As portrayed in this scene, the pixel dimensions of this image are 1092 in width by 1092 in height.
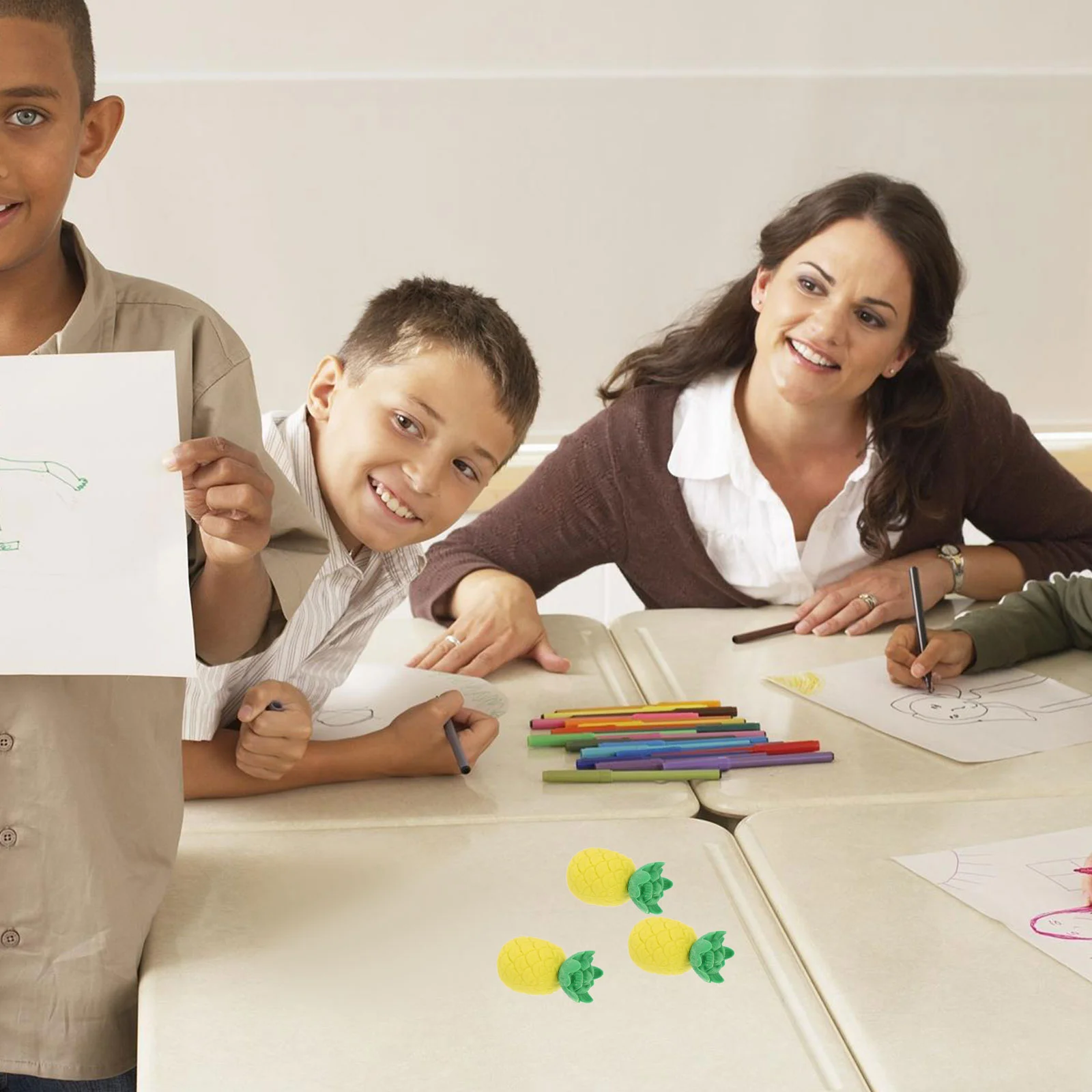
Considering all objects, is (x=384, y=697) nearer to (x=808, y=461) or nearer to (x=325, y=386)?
(x=325, y=386)

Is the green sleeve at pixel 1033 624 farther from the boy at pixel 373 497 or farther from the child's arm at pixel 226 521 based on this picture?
the child's arm at pixel 226 521

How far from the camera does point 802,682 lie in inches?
53.6

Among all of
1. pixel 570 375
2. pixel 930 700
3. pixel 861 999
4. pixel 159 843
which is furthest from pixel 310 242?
pixel 861 999

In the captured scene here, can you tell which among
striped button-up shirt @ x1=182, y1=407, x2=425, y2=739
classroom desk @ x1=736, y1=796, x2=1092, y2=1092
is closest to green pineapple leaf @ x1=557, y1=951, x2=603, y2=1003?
classroom desk @ x1=736, y1=796, x2=1092, y2=1092

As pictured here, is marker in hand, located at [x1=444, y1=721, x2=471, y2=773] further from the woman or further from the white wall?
the white wall

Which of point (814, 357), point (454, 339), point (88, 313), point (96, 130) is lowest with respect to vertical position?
point (814, 357)

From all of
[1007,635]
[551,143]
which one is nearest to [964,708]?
[1007,635]

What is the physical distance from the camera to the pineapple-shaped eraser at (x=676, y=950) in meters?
0.81

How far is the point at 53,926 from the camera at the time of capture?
79 centimetres

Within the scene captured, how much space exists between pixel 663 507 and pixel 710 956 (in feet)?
3.41

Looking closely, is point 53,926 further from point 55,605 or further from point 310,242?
point 310,242

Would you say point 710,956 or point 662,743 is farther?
point 662,743

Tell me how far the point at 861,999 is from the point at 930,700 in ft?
1.94

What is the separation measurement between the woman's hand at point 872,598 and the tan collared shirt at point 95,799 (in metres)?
0.90
